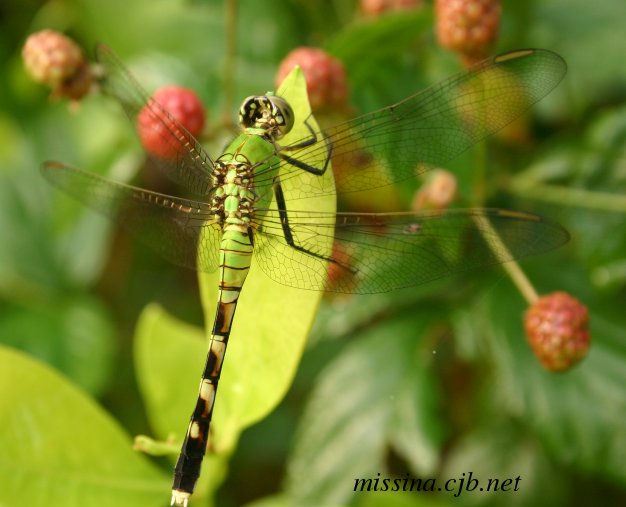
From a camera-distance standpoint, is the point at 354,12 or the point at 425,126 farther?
the point at 354,12

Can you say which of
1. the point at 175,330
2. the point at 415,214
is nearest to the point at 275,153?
the point at 415,214

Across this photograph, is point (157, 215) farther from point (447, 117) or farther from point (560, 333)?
point (560, 333)

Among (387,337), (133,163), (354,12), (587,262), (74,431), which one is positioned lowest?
(74,431)

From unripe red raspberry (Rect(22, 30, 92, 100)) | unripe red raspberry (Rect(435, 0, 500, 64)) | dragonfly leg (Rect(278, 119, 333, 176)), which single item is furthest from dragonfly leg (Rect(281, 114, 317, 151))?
unripe red raspberry (Rect(22, 30, 92, 100))

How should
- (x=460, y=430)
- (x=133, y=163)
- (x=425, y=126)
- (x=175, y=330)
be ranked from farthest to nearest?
(x=460, y=430)
(x=133, y=163)
(x=175, y=330)
(x=425, y=126)

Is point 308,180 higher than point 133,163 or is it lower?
lower

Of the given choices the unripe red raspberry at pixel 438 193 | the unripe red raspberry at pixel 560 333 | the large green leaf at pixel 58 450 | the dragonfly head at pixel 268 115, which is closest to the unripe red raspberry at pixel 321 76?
the dragonfly head at pixel 268 115

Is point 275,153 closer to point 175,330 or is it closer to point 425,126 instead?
point 425,126

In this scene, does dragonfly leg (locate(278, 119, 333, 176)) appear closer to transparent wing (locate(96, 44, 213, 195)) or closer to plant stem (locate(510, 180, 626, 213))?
transparent wing (locate(96, 44, 213, 195))
